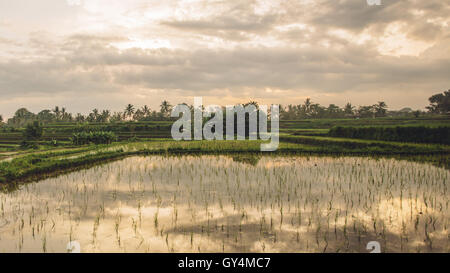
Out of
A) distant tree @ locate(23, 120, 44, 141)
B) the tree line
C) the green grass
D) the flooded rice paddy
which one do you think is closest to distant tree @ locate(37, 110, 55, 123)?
the tree line

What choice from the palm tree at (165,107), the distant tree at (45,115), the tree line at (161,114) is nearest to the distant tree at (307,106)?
the tree line at (161,114)

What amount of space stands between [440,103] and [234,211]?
5383 centimetres

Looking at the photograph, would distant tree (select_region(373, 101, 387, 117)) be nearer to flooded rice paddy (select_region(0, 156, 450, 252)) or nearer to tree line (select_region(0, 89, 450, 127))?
tree line (select_region(0, 89, 450, 127))

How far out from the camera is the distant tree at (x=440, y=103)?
47.0m

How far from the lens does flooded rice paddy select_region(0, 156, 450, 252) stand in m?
6.18

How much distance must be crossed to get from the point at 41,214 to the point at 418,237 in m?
9.33

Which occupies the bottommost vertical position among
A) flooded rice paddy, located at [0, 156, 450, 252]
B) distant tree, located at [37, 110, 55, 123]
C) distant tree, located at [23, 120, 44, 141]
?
flooded rice paddy, located at [0, 156, 450, 252]

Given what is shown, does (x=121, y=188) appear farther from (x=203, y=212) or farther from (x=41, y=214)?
(x=203, y=212)

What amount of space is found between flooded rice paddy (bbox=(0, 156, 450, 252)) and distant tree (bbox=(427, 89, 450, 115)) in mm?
42627

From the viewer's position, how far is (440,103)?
48.6 meters

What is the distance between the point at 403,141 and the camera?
23.2 meters

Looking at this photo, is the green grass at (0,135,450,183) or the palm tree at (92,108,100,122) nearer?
the green grass at (0,135,450,183)

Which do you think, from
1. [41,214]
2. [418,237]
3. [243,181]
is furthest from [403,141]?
[41,214]

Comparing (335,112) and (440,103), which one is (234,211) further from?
(335,112)
